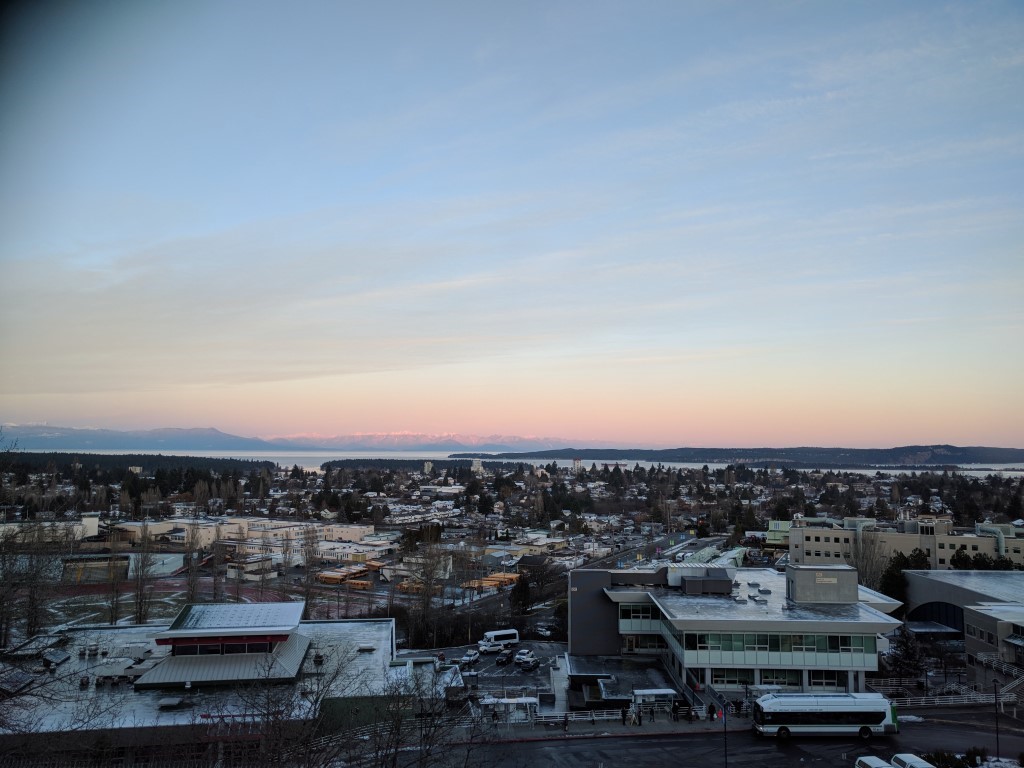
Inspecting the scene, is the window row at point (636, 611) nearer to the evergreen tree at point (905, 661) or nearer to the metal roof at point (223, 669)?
the evergreen tree at point (905, 661)

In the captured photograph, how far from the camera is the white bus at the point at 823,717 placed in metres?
9.27

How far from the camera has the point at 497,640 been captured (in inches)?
619

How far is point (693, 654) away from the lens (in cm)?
1106

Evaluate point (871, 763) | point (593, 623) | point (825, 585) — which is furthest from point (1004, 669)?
point (593, 623)

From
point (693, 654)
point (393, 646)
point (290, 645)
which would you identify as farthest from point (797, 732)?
point (290, 645)

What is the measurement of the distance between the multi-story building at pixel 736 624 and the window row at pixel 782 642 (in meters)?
0.02

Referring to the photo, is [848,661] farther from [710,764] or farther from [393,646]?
[393,646]

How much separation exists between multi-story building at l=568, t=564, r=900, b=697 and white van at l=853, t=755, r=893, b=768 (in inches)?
116

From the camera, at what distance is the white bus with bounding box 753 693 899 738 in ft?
30.4

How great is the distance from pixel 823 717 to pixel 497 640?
25.8 ft

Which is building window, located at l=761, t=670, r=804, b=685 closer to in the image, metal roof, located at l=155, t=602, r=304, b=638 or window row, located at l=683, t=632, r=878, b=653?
window row, located at l=683, t=632, r=878, b=653

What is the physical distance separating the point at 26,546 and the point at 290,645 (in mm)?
9600

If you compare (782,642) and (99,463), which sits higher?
(782,642)

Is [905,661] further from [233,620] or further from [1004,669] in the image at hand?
[233,620]
